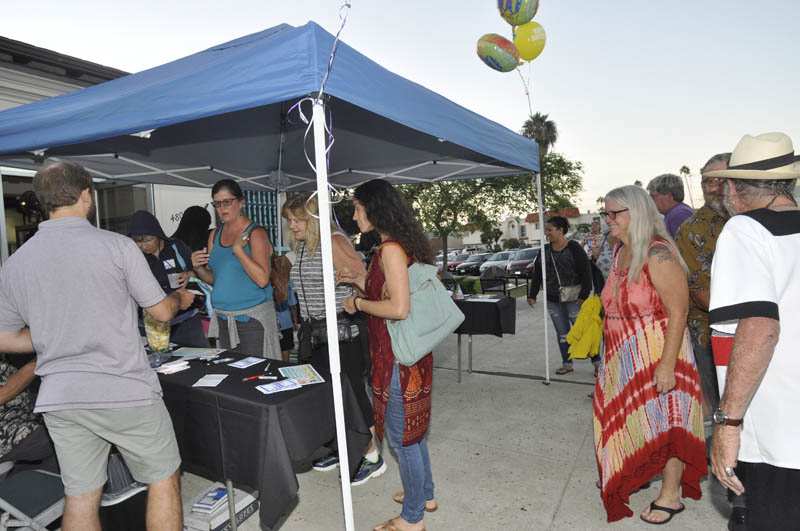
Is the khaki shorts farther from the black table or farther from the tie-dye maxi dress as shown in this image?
the black table

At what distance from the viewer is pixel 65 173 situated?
5.61 feet

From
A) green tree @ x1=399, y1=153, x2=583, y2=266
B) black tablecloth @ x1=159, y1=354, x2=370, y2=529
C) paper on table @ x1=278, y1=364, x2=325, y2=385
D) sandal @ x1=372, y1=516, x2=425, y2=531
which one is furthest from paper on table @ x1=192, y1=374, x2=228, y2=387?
green tree @ x1=399, y1=153, x2=583, y2=266

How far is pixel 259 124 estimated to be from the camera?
12.3 feet

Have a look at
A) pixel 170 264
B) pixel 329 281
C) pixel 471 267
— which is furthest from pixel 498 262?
pixel 329 281

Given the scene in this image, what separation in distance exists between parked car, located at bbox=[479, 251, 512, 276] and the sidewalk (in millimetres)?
13141

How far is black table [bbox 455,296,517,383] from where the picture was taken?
15.3 ft

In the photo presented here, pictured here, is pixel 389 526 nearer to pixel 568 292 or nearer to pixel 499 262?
pixel 568 292

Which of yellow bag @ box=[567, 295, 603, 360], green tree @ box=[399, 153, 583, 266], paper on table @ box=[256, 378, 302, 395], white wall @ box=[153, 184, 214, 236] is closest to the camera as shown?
paper on table @ box=[256, 378, 302, 395]

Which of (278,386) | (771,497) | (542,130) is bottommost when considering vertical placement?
(771,497)

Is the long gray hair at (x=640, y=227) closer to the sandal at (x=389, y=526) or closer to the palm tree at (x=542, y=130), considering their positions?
the sandal at (x=389, y=526)

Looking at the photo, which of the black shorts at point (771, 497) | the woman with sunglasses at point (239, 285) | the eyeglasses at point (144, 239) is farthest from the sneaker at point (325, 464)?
the black shorts at point (771, 497)

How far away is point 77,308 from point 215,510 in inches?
51.6

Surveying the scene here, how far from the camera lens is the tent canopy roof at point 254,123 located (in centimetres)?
182

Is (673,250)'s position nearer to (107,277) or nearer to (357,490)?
(357,490)
